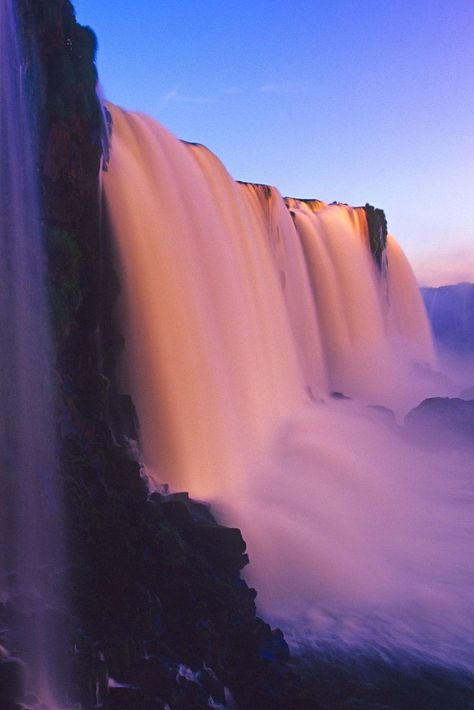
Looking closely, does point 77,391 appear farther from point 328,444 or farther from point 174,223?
point 328,444

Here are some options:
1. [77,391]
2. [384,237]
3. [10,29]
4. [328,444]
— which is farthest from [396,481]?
[384,237]

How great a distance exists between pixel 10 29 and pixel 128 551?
4340 mm

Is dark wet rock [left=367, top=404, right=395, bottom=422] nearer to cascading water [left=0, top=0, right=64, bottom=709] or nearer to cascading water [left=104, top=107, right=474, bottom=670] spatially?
cascading water [left=104, top=107, right=474, bottom=670]

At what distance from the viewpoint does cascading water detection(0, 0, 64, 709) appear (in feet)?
14.1

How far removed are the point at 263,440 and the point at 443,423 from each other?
18.4 feet

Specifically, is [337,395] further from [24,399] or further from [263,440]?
[24,399]

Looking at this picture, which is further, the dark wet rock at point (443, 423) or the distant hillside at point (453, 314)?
the distant hillside at point (453, 314)

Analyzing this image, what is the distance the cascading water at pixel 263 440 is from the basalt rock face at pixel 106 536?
93cm

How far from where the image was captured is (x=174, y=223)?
912cm

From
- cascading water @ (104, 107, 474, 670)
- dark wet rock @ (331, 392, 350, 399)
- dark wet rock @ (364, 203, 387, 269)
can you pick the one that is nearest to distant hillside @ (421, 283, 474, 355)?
dark wet rock @ (364, 203, 387, 269)

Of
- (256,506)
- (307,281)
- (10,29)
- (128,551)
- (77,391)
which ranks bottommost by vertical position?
(256,506)

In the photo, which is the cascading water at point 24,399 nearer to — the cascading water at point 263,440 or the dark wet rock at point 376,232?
the cascading water at point 263,440

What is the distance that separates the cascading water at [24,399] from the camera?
4285 millimetres

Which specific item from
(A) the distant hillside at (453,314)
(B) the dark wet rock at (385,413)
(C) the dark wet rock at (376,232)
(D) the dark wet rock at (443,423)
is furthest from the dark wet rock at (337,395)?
(A) the distant hillside at (453,314)
